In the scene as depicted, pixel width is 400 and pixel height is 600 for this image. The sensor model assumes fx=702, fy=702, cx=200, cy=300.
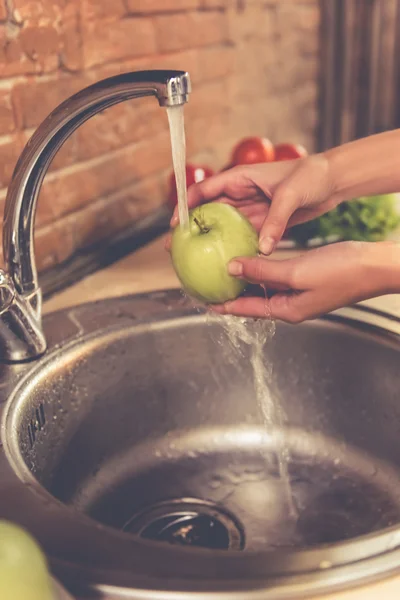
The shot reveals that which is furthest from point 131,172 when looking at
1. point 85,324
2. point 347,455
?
point 347,455

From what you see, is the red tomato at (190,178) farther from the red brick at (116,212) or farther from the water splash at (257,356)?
the water splash at (257,356)

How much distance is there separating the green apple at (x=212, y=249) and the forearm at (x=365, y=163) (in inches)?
8.0

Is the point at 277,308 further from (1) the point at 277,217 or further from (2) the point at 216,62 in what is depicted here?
(2) the point at 216,62

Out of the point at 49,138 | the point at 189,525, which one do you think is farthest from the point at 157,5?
the point at 189,525

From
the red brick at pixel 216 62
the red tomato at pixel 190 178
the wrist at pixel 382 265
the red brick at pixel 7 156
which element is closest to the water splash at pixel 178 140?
the wrist at pixel 382 265

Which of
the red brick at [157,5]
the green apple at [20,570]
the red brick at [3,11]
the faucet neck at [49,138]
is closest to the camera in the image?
the green apple at [20,570]

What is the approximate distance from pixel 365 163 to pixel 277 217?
0.22 m

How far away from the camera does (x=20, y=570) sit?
1.38 feet

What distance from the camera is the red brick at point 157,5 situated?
127cm

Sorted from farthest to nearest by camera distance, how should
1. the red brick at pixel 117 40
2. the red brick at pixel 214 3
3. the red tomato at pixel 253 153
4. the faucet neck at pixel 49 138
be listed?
the red brick at pixel 214 3, the red tomato at pixel 253 153, the red brick at pixel 117 40, the faucet neck at pixel 49 138

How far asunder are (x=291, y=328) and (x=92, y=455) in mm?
333

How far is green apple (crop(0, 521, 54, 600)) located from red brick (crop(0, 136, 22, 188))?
2.12ft

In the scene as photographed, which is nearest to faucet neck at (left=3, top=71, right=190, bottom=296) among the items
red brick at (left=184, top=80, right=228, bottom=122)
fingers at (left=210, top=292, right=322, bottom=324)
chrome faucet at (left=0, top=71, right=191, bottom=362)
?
chrome faucet at (left=0, top=71, right=191, bottom=362)

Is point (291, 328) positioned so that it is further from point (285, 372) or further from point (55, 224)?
point (55, 224)
